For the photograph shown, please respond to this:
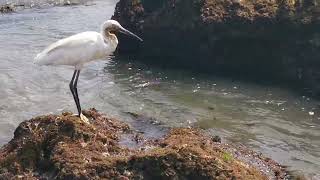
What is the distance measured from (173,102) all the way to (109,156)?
4.78 m

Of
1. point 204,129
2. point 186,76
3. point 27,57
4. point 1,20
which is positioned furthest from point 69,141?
point 1,20

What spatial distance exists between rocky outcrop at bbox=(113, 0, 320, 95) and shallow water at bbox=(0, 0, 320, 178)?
1.98 feet

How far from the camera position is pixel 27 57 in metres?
16.9

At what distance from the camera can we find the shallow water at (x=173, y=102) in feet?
36.6

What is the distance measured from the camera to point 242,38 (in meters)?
14.6

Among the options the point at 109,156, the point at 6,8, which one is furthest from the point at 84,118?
the point at 6,8

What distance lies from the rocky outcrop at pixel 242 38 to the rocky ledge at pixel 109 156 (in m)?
4.59

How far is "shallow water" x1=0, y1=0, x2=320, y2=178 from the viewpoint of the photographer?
36.6 feet

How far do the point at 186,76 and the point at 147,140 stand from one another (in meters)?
5.03

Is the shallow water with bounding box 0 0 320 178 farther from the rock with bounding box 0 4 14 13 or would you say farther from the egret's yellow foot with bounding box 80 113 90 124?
the rock with bounding box 0 4 14 13

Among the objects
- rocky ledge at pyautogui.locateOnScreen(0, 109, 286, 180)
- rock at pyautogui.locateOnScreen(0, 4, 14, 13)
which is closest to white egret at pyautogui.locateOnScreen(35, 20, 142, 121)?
rocky ledge at pyautogui.locateOnScreen(0, 109, 286, 180)

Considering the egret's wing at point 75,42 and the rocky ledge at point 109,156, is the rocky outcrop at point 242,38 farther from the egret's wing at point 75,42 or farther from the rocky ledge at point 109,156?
the egret's wing at point 75,42

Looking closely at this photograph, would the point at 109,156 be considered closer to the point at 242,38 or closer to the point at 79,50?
the point at 79,50

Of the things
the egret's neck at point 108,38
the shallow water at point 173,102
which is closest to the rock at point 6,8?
the shallow water at point 173,102
